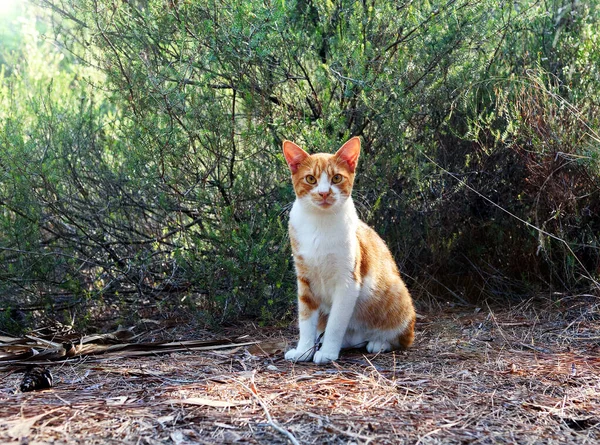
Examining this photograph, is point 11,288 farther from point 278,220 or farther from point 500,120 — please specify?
point 500,120

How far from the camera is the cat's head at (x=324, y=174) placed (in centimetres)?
289

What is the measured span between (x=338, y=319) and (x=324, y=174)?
2.15ft

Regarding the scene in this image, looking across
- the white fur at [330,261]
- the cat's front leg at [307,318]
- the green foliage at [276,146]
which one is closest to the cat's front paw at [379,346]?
the white fur at [330,261]

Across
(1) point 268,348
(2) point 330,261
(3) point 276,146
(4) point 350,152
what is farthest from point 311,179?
(3) point 276,146

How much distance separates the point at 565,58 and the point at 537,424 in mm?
2786

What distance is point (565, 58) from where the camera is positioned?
13.3 feet

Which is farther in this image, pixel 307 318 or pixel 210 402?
pixel 307 318

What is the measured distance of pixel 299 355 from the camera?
115 inches

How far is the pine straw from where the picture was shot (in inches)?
74.5

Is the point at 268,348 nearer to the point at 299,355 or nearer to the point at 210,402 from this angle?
the point at 299,355

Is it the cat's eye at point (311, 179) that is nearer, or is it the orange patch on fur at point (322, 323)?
the cat's eye at point (311, 179)

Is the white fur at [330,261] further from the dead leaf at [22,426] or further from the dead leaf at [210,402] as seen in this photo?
the dead leaf at [22,426]

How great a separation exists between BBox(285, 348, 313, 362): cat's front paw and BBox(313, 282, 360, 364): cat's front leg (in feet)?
0.16

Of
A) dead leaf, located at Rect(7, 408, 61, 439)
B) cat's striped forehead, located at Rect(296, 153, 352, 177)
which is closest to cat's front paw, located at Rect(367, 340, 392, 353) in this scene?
cat's striped forehead, located at Rect(296, 153, 352, 177)
